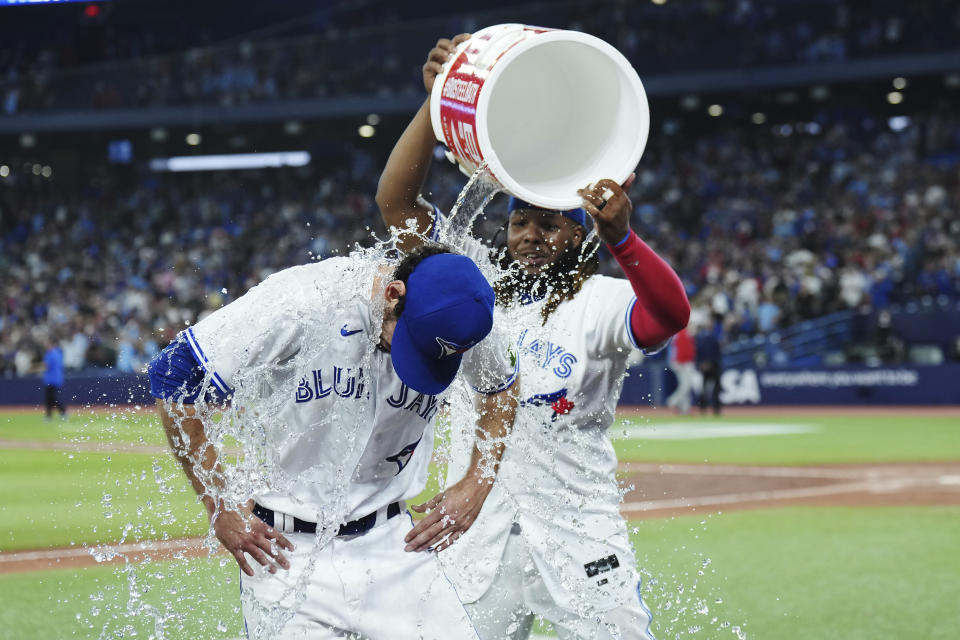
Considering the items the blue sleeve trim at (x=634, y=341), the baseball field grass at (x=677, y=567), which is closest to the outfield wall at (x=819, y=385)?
the baseball field grass at (x=677, y=567)

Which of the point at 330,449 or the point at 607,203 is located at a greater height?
the point at 607,203

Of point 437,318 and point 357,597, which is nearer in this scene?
point 437,318

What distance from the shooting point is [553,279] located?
4164 mm

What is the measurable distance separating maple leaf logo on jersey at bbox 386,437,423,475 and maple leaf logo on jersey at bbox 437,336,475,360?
0.45 m

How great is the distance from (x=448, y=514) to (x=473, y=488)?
15 centimetres

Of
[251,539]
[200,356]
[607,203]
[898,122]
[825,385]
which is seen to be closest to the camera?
[200,356]

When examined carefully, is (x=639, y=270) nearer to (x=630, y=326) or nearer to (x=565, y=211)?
(x=630, y=326)

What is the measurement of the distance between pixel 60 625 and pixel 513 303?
367 centimetres

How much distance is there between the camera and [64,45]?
35656 millimetres

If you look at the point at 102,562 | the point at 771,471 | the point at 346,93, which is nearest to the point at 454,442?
the point at 102,562

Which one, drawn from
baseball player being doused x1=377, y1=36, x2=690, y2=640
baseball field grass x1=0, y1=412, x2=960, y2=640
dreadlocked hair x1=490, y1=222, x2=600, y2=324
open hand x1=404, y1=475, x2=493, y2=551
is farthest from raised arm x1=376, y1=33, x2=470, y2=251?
baseball field grass x1=0, y1=412, x2=960, y2=640

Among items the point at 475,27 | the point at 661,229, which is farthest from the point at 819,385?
the point at 475,27

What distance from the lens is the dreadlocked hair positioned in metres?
4.12

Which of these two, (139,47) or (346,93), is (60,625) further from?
(139,47)
